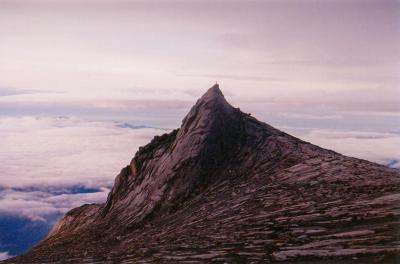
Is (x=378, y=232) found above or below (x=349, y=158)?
below

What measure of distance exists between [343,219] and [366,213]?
1.00 m

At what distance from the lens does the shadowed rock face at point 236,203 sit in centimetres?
1859

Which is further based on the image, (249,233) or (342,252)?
(249,233)

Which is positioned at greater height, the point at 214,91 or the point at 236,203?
the point at 214,91

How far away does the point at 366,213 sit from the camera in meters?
20.4

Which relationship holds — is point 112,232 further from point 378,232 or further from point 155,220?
point 378,232

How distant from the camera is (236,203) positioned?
96.6 feet

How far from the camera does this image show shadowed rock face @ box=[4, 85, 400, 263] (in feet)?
61.0

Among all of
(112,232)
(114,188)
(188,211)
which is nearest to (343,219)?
(188,211)

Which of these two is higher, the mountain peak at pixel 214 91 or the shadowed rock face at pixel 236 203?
the mountain peak at pixel 214 91

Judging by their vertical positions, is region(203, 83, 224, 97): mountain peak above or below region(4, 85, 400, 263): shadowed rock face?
above

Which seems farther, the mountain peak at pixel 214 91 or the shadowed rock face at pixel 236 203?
the mountain peak at pixel 214 91

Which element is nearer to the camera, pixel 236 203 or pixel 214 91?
pixel 236 203

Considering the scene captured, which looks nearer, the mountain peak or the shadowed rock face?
the shadowed rock face
